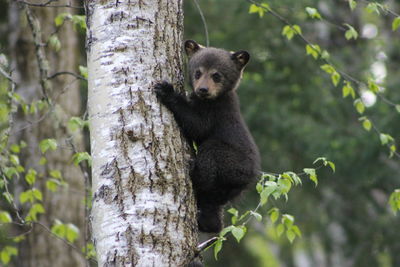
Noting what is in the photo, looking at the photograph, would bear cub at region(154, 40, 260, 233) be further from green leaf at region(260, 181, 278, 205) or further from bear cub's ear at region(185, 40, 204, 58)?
green leaf at region(260, 181, 278, 205)

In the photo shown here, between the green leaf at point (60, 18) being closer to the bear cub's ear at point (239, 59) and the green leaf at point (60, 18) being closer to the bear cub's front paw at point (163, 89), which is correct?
the bear cub's ear at point (239, 59)

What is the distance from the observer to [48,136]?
9.49 metres

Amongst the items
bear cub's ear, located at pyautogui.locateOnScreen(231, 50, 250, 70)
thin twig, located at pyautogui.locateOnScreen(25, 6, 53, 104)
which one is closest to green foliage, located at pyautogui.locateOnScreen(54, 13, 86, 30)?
thin twig, located at pyautogui.locateOnScreen(25, 6, 53, 104)

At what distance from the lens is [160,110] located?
→ 178 inches

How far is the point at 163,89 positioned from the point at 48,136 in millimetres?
5366

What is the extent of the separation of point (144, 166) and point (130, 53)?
2.81 ft

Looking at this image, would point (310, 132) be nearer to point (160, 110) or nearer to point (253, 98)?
point (253, 98)

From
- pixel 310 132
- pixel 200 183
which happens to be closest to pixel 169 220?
pixel 200 183

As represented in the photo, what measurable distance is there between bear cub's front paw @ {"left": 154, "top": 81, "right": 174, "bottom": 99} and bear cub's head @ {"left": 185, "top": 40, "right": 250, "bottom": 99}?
1.61 metres

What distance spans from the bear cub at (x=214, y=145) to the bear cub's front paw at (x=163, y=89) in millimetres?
193

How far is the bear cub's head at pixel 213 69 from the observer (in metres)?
6.48

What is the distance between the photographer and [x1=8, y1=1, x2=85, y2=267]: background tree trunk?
914 cm

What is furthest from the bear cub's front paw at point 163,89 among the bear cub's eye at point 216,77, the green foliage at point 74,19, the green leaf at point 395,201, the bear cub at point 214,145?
the green leaf at point 395,201

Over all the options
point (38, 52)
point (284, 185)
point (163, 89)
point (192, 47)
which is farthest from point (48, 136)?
point (284, 185)
